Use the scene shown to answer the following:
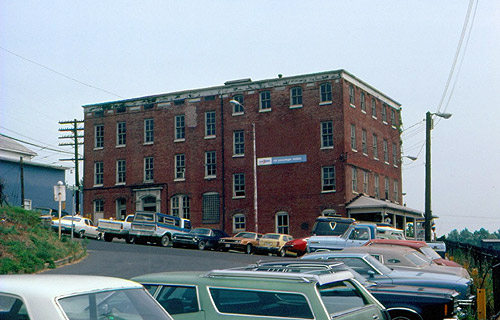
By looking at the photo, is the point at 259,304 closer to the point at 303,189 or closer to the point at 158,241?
the point at 158,241

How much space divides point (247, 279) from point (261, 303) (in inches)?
12.5

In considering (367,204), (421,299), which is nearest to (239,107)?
(367,204)

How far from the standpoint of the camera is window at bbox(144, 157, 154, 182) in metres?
51.1

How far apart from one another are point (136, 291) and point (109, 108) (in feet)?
161

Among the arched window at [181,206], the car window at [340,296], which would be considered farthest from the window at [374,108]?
the car window at [340,296]

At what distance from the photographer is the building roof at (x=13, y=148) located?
57256 millimetres

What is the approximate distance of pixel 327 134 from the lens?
4512 centimetres

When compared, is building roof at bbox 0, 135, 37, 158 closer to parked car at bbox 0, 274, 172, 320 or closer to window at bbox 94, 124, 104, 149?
window at bbox 94, 124, 104, 149

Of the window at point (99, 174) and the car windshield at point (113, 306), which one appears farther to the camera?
the window at point (99, 174)

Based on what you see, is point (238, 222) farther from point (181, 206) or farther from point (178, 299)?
point (178, 299)

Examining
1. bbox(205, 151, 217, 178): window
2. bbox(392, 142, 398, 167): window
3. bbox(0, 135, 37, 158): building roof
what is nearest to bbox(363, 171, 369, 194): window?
bbox(392, 142, 398, 167): window

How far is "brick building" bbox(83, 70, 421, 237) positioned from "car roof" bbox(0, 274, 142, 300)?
37597 mm

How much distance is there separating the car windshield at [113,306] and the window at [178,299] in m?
1.57

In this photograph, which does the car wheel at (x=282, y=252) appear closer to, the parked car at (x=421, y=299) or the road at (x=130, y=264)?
the road at (x=130, y=264)
